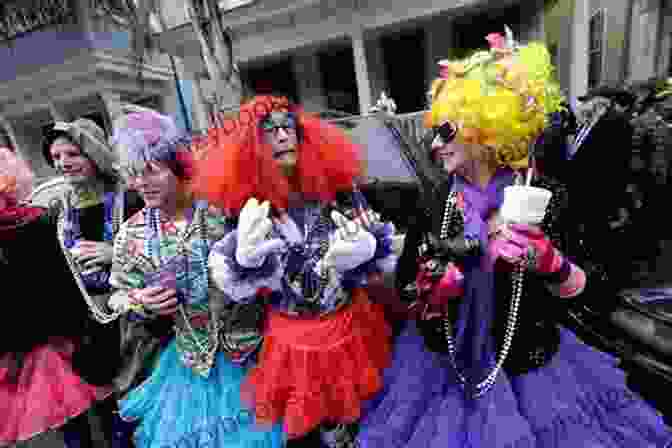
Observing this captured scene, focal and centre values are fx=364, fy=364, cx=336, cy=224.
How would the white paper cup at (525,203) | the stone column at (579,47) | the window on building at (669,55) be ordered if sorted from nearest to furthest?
the white paper cup at (525,203) < the stone column at (579,47) < the window on building at (669,55)

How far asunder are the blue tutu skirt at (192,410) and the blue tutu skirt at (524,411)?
0.53 meters

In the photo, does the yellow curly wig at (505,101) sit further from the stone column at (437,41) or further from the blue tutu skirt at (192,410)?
the stone column at (437,41)

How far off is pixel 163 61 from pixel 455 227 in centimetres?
1116

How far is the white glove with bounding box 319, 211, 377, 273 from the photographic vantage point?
50.1 inches

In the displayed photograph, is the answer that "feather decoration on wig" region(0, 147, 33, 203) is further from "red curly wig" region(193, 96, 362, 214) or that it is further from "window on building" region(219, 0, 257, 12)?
"window on building" region(219, 0, 257, 12)

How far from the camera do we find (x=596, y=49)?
8.82 metres

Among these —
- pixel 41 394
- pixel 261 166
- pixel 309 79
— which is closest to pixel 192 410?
pixel 41 394

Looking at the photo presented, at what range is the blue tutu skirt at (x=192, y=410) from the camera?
1.50 metres

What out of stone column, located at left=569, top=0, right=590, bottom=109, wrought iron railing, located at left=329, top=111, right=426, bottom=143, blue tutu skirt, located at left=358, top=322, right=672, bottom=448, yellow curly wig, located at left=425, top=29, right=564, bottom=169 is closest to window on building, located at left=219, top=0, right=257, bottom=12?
wrought iron railing, located at left=329, top=111, right=426, bottom=143

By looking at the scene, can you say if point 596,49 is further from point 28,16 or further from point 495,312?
point 28,16

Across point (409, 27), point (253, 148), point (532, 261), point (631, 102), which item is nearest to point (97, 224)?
point (253, 148)

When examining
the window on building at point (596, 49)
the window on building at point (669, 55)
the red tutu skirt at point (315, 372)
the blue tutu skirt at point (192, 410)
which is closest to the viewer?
the red tutu skirt at point (315, 372)

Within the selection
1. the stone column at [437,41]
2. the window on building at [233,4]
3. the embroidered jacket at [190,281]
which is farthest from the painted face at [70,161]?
the stone column at [437,41]

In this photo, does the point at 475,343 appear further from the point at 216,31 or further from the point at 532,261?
the point at 216,31
